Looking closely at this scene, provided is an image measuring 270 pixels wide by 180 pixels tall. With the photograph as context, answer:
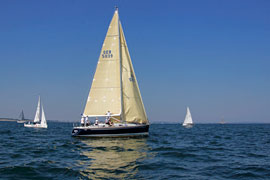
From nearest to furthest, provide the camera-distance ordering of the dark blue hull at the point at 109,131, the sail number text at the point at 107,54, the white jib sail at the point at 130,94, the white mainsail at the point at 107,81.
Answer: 1. the dark blue hull at the point at 109,131
2. the white jib sail at the point at 130,94
3. the white mainsail at the point at 107,81
4. the sail number text at the point at 107,54

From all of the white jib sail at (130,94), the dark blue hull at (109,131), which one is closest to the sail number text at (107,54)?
the white jib sail at (130,94)

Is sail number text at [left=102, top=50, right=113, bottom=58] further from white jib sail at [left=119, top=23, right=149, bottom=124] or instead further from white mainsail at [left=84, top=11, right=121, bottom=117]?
white jib sail at [left=119, top=23, right=149, bottom=124]

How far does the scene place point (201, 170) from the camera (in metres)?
12.5

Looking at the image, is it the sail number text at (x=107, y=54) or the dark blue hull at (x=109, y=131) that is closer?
the dark blue hull at (x=109, y=131)

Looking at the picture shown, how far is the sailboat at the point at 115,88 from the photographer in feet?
99.8

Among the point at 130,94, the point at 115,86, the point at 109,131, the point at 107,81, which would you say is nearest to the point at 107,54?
the point at 107,81

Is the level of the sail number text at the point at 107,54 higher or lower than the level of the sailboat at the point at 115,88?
higher

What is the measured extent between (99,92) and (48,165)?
18.3m

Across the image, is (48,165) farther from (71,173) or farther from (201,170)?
(201,170)

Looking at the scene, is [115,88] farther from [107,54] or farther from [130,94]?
[107,54]

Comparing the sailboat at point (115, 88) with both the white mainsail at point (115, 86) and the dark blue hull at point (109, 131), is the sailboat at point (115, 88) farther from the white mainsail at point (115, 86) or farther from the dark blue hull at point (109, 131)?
the dark blue hull at point (109, 131)

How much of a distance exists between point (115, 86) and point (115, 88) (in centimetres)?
24

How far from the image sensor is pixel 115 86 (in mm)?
30906

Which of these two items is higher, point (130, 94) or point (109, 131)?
point (130, 94)
